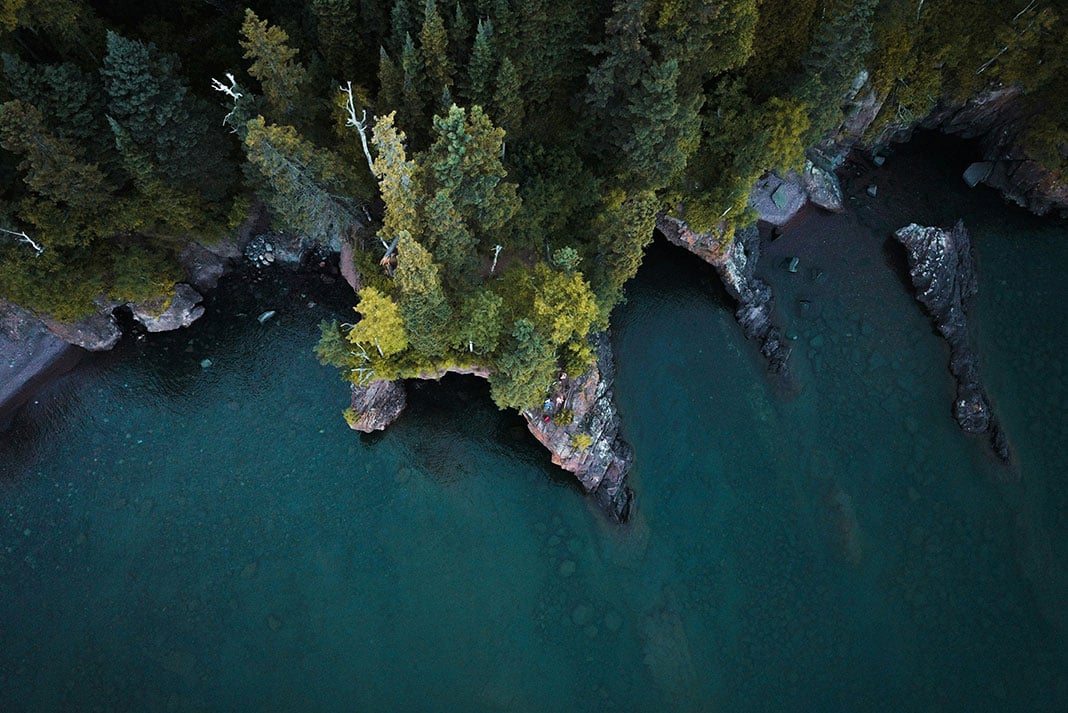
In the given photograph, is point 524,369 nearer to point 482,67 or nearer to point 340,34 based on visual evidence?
point 482,67

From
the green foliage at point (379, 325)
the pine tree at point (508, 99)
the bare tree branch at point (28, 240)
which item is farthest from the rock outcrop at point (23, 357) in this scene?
the pine tree at point (508, 99)

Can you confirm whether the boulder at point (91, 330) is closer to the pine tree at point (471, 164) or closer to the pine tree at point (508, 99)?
the pine tree at point (471, 164)

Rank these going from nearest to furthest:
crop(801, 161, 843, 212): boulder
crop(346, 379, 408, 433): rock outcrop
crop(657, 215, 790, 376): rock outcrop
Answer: crop(346, 379, 408, 433): rock outcrop < crop(657, 215, 790, 376): rock outcrop < crop(801, 161, 843, 212): boulder

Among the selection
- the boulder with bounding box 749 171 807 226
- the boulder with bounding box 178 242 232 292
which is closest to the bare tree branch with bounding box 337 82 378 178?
the boulder with bounding box 178 242 232 292

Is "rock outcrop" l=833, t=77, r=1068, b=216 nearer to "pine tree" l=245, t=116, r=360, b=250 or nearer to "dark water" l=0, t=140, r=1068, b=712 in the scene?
"dark water" l=0, t=140, r=1068, b=712

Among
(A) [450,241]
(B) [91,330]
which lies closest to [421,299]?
(A) [450,241]

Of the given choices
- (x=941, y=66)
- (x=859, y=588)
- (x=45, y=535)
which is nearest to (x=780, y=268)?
(x=941, y=66)

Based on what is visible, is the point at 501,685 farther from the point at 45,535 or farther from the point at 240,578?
the point at 45,535
